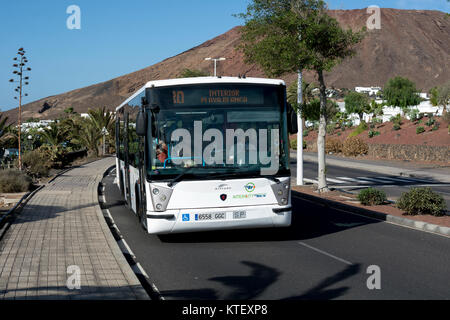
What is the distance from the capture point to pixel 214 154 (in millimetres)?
10023

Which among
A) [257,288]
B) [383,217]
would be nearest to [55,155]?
[383,217]

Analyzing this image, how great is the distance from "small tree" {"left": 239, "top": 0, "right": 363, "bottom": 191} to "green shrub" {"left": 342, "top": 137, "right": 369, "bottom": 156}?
3017 cm

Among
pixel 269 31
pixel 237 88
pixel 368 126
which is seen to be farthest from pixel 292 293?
pixel 368 126

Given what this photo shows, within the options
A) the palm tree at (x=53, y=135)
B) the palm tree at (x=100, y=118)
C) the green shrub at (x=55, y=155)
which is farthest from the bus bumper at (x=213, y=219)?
the palm tree at (x=100, y=118)

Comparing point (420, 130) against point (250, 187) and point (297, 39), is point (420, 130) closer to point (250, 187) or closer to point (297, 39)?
point (297, 39)

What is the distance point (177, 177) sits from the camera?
984 centimetres

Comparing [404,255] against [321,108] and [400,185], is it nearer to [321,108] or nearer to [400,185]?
[321,108]

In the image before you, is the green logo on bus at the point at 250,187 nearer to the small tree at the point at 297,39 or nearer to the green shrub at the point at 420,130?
the small tree at the point at 297,39

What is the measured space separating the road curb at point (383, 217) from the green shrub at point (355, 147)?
103 ft

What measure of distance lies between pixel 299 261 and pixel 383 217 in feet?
18.2

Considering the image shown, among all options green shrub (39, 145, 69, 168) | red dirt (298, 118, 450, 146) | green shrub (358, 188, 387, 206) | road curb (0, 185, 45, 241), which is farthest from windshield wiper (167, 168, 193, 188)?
red dirt (298, 118, 450, 146)

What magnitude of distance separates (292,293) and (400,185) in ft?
64.6

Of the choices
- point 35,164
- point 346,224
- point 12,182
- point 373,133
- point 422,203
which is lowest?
point 346,224

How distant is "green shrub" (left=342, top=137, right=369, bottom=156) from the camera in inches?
1928
